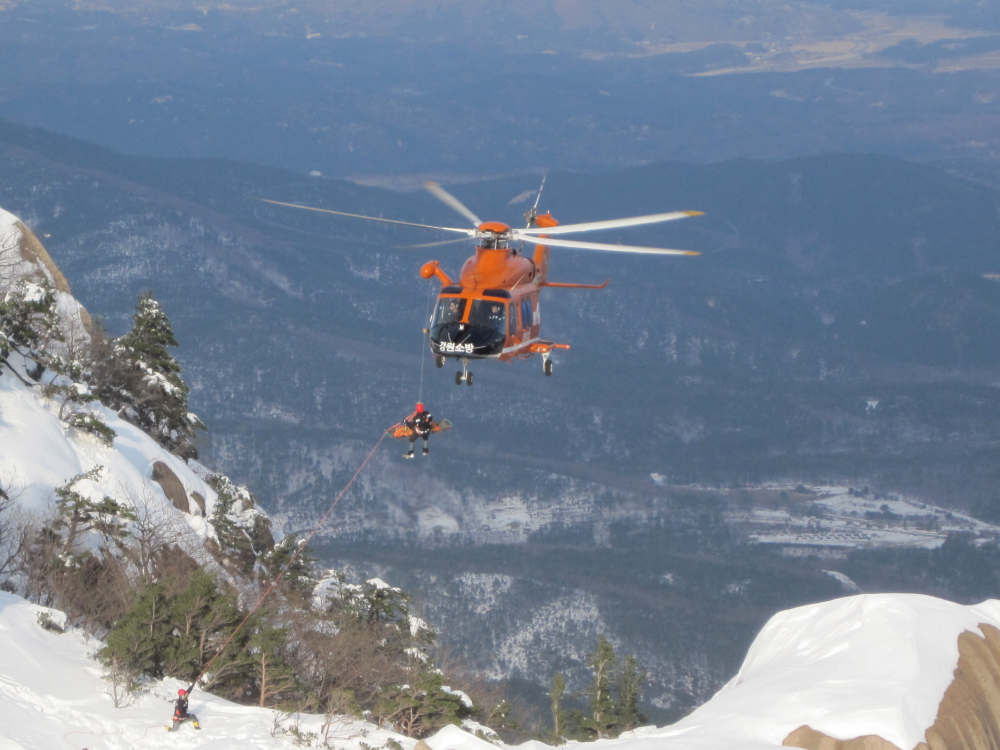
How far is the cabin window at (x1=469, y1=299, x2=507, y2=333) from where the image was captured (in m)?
32.9

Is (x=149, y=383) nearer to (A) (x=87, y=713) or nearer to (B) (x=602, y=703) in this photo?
(B) (x=602, y=703)

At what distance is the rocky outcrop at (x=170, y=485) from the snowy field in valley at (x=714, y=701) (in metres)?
15.6

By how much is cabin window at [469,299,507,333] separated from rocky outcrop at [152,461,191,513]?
26.7 m

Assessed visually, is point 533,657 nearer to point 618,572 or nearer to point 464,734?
point 618,572

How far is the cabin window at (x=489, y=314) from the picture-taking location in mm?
32938

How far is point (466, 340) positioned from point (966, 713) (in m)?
18.2

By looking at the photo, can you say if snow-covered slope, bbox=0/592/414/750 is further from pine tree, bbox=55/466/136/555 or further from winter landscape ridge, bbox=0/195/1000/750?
pine tree, bbox=55/466/136/555

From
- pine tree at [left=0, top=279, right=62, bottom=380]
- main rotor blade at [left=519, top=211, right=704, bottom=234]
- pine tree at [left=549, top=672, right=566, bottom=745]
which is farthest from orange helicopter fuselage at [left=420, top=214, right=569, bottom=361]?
pine tree at [left=0, top=279, right=62, bottom=380]

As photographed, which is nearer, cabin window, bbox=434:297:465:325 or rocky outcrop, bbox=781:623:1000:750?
rocky outcrop, bbox=781:623:1000:750

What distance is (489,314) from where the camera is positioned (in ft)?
108

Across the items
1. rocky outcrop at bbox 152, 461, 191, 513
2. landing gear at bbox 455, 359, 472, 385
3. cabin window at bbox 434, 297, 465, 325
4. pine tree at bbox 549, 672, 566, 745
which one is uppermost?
cabin window at bbox 434, 297, 465, 325

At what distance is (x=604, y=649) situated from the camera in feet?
188

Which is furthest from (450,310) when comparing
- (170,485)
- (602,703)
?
(602,703)

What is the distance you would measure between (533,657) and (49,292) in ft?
265
